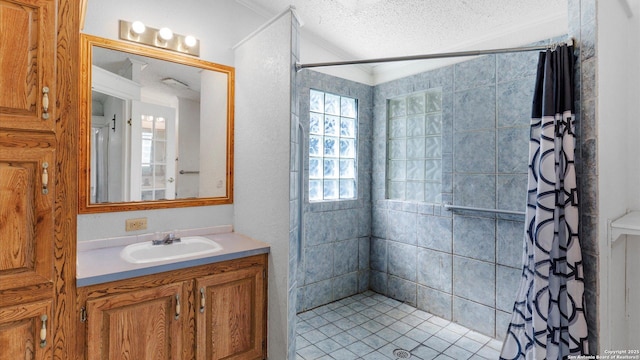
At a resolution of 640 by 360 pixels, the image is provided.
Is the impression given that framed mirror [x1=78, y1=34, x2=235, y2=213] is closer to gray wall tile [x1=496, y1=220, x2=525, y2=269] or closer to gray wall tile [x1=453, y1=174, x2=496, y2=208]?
gray wall tile [x1=453, y1=174, x2=496, y2=208]

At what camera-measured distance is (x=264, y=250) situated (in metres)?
2.09

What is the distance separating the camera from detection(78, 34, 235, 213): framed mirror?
1992mm

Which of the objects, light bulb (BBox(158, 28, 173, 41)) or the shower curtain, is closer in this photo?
the shower curtain

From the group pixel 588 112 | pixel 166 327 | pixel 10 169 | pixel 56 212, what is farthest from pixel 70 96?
pixel 588 112

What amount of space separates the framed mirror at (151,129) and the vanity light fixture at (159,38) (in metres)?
0.05

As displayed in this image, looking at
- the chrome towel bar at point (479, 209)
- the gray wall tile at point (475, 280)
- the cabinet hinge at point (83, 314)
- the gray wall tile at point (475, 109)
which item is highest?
the gray wall tile at point (475, 109)

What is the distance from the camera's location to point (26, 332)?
1.31 m

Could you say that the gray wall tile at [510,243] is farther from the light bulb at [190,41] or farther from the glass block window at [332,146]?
the light bulb at [190,41]

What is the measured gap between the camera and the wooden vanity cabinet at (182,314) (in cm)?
154

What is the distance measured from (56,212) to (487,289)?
303cm

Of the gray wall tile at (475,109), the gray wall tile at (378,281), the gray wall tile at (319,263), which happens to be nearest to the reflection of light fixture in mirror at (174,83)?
the gray wall tile at (319,263)

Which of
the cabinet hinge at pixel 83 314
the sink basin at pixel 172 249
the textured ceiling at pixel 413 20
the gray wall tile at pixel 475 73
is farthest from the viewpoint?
the gray wall tile at pixel 475 73

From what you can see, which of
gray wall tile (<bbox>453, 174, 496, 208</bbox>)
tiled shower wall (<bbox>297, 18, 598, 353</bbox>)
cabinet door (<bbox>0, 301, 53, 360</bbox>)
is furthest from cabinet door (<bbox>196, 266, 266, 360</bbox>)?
gray wall tile (<bbox>453, 174, 496, 208</bbox>)

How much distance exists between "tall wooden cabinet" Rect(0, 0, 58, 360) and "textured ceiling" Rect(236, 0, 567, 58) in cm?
144
